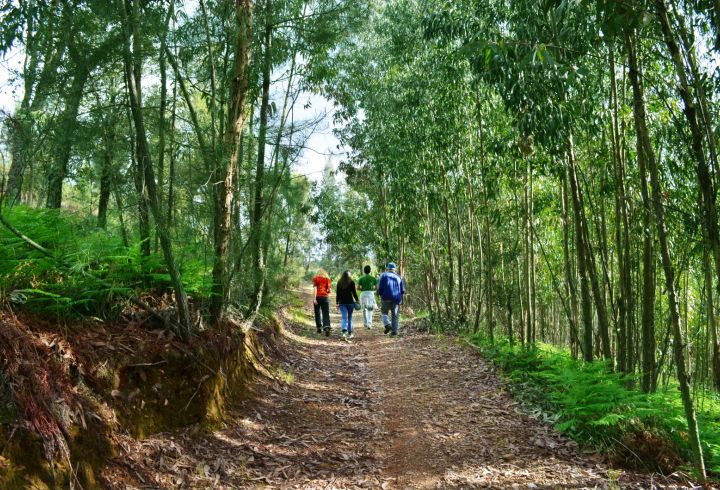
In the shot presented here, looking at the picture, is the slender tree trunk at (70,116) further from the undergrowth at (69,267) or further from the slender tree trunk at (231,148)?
the slender tree trunk at (231,148)

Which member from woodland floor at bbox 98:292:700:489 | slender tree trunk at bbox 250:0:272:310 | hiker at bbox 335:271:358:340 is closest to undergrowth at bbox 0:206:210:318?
woodland floor at bbox 98:292:700:489

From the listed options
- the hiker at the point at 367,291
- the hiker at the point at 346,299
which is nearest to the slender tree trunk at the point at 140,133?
the hiker at the point at 346,299

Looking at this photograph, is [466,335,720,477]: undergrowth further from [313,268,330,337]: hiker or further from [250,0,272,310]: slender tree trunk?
[313,268,330,337]: hiker

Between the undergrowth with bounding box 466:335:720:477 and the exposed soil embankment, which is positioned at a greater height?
the exposed soil embankment

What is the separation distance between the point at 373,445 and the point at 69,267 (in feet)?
11.4

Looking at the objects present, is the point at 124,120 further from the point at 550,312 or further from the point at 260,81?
the point at 550,312

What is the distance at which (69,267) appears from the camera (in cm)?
446

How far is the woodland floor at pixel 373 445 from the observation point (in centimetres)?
441

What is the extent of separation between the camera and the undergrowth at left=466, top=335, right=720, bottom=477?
4934mm

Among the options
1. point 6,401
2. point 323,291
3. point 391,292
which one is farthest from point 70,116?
point 391,292

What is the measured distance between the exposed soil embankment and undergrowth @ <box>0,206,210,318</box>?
237mm

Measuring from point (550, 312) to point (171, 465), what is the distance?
28.7 metres

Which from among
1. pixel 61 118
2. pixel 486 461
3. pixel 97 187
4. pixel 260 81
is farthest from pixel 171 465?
pixel 260 81

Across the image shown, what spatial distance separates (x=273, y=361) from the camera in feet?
28.5
